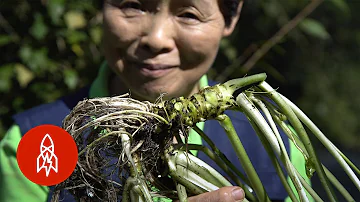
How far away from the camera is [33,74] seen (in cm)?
192

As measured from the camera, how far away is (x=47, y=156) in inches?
37.3

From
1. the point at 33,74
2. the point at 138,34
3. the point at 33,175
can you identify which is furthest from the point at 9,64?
the point at 33,175

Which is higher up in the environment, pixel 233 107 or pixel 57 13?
pixel 57 13

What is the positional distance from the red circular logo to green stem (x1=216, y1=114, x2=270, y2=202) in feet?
0.78

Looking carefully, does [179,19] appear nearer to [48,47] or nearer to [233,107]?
[233,107]

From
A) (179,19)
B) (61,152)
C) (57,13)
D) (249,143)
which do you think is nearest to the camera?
(61,152)

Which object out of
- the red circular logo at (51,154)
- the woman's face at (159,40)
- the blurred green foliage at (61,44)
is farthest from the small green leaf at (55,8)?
the red circular logo at (51,154)

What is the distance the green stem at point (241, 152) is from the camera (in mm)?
995

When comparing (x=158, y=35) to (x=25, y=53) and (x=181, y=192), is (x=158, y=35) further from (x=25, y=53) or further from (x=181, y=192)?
(x=25, y=53)

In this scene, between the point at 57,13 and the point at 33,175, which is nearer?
the point at 33,175

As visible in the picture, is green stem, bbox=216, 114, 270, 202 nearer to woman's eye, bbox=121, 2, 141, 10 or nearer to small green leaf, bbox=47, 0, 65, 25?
woman's eye, bbox=121, 2, 141, 10

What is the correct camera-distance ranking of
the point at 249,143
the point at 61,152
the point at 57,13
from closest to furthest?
the point at 61,152
the point at 249,143
the point at 57,13

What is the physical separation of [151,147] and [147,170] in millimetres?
40

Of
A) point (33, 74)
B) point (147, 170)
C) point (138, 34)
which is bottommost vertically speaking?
point (147, 170)
